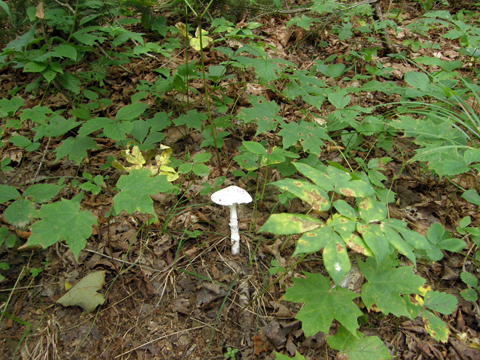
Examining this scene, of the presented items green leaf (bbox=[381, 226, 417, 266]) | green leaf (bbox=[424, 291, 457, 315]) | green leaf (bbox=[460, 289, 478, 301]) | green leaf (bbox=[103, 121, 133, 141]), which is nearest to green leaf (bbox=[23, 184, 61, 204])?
green leaf (bbox=[103, 121, 133, 141])

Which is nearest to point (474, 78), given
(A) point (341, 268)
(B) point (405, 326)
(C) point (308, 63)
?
(C) point (308, 63)

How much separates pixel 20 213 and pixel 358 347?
2.35m

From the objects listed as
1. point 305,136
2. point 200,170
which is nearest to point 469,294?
point 305,136

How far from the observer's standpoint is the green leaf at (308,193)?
132 cm

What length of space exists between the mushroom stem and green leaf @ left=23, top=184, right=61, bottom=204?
4.24 ft

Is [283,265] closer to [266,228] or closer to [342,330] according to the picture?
[342,330]

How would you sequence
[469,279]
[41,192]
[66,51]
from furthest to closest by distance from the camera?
[66,51]
[469,279]
[41,192]

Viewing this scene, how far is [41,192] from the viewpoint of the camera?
6.39ft

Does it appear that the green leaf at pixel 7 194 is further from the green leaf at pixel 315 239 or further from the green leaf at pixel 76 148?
the green leaf at pixel 315 239

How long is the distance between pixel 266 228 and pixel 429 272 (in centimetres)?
185

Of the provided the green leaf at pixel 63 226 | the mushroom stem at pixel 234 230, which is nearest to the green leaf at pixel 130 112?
the green leaf at pixel 63 226

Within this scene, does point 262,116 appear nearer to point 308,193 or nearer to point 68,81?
point 308,193

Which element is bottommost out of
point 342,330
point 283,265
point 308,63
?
point 283,265

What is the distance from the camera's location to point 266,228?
1.20 m
